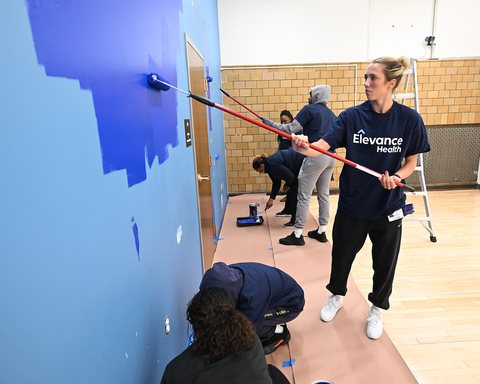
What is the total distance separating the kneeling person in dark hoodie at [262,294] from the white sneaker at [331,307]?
31 cm

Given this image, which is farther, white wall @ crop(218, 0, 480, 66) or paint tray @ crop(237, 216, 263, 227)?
white wall @ crop(218, 0, 480, 66)

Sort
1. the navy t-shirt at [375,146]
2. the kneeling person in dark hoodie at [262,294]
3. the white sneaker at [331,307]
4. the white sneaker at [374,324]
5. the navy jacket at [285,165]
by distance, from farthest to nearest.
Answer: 1. the navy jacket at [285,165]
2. the white sneaker at [331,307]
3. the white sneaker at [374,324]
4. the navy t-shirt at [375,146]
5. the kneeling person in dark hoodie at [262,294]

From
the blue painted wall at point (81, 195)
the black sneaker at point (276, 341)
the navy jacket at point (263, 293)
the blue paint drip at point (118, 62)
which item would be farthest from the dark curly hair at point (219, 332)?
the black sneaker at point (276, 341)

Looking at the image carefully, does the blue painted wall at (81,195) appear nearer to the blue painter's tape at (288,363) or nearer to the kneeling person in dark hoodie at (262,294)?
the kneeling person in dark hoodie at (262,294)

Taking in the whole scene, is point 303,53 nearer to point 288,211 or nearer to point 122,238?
point 288,211

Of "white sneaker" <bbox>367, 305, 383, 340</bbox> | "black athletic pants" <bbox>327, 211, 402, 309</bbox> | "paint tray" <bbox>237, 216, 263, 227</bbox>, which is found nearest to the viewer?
"black athletic pants" <bbox>327, 211, 402, 309</bbox>

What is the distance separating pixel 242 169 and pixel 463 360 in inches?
158

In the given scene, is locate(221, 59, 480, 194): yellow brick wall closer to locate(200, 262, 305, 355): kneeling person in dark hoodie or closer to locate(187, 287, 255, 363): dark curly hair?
locate(200, 262, 305, 355): kneeling person in dark hoodie

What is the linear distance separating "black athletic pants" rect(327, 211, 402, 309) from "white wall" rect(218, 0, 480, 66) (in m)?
3.87

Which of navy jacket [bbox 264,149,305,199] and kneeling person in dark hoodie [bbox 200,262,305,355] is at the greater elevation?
navy jacket [bbox 264,149,305,199]

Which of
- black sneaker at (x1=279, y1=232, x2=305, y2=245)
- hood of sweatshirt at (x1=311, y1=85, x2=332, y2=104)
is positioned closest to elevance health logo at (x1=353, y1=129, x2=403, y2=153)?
hood of sweatshirt at (x1=311, y1=85, x2=332, y2=104)

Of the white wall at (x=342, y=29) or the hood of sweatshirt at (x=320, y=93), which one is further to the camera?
the white wall at (x=342, y=29)

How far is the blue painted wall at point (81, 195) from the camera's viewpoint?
1.59ft

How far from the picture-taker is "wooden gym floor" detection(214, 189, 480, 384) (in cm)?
162
